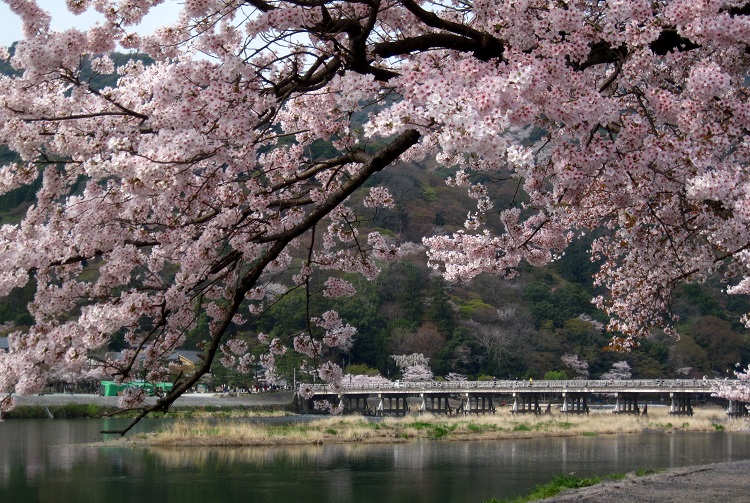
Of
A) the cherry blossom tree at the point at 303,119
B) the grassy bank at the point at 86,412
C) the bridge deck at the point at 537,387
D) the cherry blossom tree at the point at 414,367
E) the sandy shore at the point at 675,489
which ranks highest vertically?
the cherry blossom tree at the point at 303,119

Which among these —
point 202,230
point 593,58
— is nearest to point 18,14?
point 202,230

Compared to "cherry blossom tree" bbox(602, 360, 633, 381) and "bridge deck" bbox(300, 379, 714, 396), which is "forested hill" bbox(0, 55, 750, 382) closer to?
"cherry blossom tree" bbox(602, 360, 633, 381)

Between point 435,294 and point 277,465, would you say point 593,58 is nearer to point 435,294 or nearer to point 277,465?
point 277,465

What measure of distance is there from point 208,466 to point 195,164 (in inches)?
703

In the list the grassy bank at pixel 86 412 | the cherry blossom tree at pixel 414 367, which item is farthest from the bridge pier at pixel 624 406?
the grassy bank at pixel 86 412

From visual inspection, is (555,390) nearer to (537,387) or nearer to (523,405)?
(537,387)

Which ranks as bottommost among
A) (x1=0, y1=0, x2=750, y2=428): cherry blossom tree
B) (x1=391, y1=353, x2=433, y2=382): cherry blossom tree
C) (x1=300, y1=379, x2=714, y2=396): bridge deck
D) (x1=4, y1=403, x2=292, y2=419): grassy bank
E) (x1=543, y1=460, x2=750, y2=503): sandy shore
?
(x1=4, y1=403, x2=292, y2=419): grassy bank

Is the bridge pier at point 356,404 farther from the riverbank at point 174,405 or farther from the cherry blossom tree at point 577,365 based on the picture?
the cherry blossom tree at point 577,365

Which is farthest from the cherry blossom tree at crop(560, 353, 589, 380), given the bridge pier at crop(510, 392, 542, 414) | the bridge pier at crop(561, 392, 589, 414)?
the bridge pier at crop(561, 392, 589, 414)

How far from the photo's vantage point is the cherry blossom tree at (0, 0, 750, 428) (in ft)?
14.7

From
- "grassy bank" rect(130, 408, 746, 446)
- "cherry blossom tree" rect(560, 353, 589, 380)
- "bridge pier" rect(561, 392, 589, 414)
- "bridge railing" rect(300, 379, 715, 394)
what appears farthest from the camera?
"cherry blossom tree" rect(560, 353, 589, 380)

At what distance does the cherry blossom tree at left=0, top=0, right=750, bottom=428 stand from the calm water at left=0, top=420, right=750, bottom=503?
35.4ft

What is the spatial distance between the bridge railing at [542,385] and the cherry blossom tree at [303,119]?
116 ft

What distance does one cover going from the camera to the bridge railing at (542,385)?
43.6 meters
